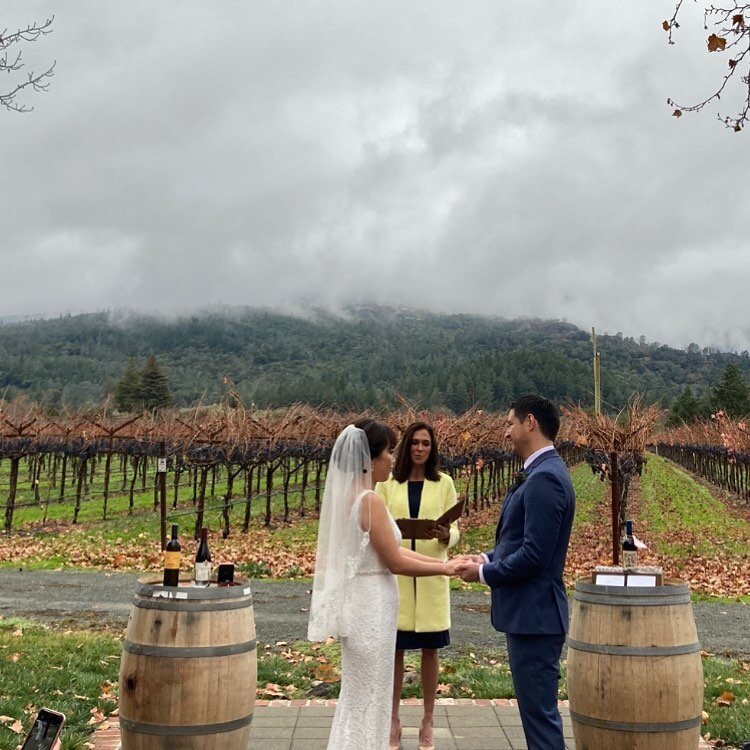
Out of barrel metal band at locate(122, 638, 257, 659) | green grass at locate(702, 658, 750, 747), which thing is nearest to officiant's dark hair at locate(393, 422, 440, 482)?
barrel metal band at locate(122, 638, 257, 659)

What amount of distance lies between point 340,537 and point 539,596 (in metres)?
Result: 0.99

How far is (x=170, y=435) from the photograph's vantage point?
23.7m

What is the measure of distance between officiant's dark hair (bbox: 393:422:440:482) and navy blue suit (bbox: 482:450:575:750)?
1466 mm

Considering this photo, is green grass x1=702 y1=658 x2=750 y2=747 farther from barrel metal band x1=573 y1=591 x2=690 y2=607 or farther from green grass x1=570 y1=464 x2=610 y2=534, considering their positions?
green grass x1=570 y1=464 x2=610 y2=534

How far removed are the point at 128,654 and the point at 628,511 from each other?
2154 cm

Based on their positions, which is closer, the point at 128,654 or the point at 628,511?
the point at 128,654

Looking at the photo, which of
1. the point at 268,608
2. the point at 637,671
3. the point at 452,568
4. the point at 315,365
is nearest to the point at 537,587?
the point at 452,568

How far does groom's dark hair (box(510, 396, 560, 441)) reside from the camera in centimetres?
395

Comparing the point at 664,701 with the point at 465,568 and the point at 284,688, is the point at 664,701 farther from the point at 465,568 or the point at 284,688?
the point at 284,688

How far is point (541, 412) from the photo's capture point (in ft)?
13.0

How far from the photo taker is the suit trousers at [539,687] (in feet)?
12.2

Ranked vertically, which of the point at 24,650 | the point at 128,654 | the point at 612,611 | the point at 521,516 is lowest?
the point at 24,650

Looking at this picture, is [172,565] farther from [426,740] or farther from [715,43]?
[715,43]

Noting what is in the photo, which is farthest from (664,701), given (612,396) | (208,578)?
(612,396)
